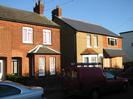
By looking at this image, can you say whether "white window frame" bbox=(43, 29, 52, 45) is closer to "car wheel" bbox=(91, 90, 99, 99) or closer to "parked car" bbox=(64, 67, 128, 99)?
"parked car" bbox=(64, 67, 128, 99)

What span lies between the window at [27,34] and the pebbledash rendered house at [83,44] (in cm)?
858

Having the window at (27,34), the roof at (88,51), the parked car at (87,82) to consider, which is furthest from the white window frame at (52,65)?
the parked car at (87,82)

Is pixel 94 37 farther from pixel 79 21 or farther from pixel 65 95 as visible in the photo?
pixel 65 95

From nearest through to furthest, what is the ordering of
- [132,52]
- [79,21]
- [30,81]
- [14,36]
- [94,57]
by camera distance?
[30,81], [14,36], [94,57], [79,21], [132,52]

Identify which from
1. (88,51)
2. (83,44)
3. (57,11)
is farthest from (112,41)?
(57,11)

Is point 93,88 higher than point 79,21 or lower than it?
lower

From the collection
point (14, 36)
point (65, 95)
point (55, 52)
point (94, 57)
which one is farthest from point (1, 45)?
point (94, 57)

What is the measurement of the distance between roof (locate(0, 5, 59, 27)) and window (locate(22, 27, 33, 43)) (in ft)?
2.62

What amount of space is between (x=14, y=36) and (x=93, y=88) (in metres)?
14.3

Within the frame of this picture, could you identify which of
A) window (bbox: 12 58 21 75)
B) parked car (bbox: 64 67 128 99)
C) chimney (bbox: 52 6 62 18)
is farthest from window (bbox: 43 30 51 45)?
parked car (bbox: 64 67 128 99)

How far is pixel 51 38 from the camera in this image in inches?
1342

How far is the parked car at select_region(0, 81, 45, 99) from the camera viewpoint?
10.4 meters

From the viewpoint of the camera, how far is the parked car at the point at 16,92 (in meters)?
10.4

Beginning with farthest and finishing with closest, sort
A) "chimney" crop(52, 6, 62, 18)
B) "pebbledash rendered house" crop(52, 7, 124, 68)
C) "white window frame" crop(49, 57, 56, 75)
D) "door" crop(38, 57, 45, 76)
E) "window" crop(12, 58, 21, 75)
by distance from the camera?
"chimney" crop(52, 6, 62, 18), "pebbledash rendered house" crop(52, 7, 124, 68), "white window frame" crop(49, 57, 56, 75), "door" crop(38, 57, 45, 76), "window" crop(12, 58, 21, 75)
